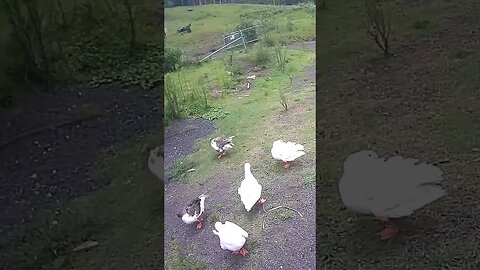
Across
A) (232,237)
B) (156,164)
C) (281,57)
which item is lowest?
(232,237)

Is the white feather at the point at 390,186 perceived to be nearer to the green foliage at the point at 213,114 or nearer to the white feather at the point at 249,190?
the white feather at the point at 249,190

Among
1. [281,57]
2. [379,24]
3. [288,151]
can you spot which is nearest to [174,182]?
[288,151]

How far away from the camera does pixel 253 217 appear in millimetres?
1524

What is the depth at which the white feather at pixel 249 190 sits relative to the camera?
4.99 ft

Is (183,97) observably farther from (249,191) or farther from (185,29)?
(249,191)

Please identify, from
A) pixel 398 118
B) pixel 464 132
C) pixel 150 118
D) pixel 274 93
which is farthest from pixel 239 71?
pixel 464 132

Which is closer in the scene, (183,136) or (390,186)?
(390,186)

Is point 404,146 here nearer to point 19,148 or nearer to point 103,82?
point 103,82

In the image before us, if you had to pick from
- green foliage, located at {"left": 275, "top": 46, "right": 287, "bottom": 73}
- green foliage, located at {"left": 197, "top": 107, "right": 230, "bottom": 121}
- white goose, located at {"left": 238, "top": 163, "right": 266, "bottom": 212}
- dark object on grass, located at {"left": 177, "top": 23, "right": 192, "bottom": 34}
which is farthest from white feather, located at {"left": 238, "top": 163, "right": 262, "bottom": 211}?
dark object on grass, located at {"left": 177, "top": 23, "right": 192, "bottom": 34}

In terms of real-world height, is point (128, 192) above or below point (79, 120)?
below

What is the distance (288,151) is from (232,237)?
0.25 metres

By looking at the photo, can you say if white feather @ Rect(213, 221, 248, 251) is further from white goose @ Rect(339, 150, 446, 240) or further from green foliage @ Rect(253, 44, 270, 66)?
green foliage @ Rect(253, 44, 270, 66)

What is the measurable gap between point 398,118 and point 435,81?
13 cm

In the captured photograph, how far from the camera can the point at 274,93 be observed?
5.11 ft
